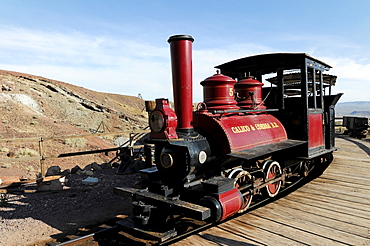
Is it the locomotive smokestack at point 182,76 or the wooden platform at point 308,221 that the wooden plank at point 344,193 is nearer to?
the wooden platform at point 308,221

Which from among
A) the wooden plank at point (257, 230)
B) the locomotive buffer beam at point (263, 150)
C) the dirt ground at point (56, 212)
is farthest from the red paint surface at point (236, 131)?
the dirt ground at point (56, 212)

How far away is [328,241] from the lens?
11.9 ft

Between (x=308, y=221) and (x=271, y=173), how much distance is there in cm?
165

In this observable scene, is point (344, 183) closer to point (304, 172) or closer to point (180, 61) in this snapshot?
point (304, 172)

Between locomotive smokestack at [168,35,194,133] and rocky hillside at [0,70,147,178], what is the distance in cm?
1221

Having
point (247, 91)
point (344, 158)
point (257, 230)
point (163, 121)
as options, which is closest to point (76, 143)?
point (247, 91)

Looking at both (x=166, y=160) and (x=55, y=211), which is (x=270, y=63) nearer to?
(x=166, y=160)

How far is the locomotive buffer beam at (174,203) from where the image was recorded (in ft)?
11.8

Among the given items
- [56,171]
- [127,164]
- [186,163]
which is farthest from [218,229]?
[56,171]

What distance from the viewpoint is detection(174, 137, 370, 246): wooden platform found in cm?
367

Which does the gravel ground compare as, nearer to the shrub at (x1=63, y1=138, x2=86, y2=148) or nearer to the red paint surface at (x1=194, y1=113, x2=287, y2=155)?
the red paint surface at (x1=194, y1=113, x2=287, y2=155)

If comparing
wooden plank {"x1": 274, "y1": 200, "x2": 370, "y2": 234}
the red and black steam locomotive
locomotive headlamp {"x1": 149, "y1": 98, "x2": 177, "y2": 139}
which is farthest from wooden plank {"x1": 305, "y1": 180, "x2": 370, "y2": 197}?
locomotive headlamp {"x1": 149, "y1": 98, "x2": 177, "y2": 139}

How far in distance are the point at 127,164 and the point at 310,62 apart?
6667 mm

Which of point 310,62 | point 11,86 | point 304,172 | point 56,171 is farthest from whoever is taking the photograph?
point 11,86
